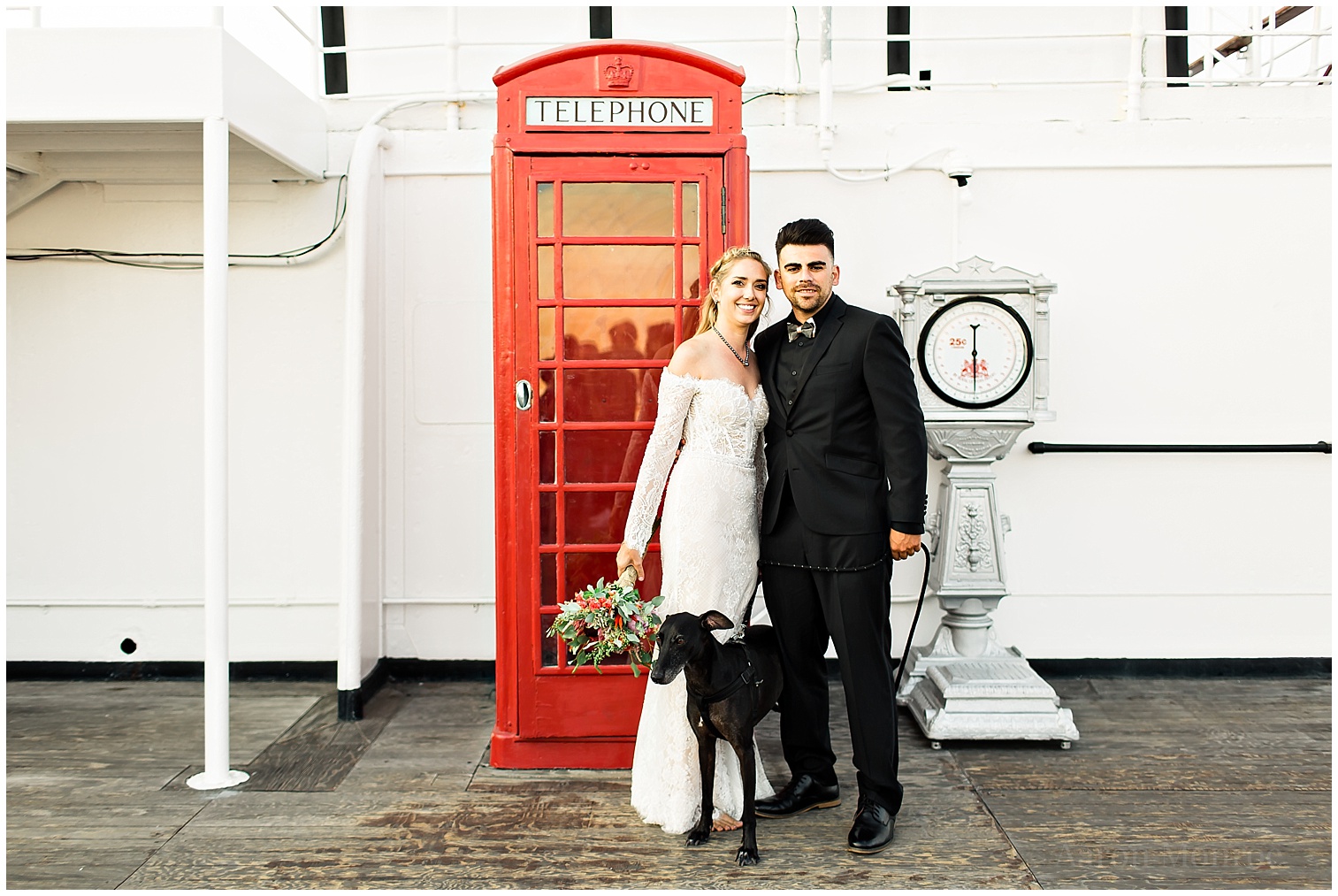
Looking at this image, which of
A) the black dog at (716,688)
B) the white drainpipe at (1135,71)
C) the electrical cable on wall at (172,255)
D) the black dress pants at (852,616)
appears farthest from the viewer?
the electrical cable on wall at (172,255)

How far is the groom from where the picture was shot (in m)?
3.28

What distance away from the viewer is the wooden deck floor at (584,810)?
314cm

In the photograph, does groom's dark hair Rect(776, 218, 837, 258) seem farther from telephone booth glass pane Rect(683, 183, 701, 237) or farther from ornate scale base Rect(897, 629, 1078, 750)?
ornate scale base Rect(897, 629, 1078, 750)

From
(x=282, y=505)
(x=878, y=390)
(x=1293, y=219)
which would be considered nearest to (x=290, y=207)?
(x=282, y=505)

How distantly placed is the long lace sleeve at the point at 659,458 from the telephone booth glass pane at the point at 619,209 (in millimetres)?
775

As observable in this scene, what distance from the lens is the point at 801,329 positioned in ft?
11.2

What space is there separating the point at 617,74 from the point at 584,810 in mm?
2868

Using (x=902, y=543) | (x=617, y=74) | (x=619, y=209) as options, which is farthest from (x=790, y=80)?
(x=902, y=543)

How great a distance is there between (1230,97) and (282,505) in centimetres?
550

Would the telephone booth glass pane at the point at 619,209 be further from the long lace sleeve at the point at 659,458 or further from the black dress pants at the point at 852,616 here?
the black dress pants at the point at 852,616

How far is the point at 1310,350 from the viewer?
16.7 ft

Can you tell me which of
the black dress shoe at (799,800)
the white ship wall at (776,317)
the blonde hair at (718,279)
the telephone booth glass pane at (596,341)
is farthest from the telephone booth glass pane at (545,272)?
the black dress shoe at (799,800)

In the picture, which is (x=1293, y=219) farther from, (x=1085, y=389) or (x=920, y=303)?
(x=920, y=303)

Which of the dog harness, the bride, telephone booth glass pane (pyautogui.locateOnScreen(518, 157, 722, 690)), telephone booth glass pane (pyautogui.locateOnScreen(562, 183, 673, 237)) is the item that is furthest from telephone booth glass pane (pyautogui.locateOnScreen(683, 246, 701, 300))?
the dog harness
